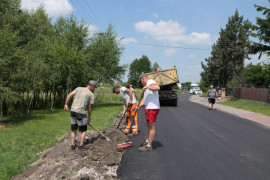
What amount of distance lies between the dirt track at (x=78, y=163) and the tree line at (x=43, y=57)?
7042 millimetres

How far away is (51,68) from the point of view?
18.6 m

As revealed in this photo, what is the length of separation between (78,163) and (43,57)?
1530cm

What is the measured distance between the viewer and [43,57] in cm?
1853

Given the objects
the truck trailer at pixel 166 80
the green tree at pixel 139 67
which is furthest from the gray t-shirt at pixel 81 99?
the green tree at pixel 139 67

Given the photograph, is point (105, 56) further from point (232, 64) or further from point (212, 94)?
point (232, 64)

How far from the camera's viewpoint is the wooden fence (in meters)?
22.2

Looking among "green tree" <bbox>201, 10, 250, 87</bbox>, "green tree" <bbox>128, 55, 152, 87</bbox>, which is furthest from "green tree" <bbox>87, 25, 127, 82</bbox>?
"green tree" <bbox>128, 55, 152, 87</bbox>

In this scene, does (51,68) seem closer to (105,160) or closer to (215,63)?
(105,160)

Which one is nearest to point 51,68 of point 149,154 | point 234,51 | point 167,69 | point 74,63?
point 74,63

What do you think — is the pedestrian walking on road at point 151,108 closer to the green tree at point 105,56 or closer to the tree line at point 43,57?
the tree line at point 43,57

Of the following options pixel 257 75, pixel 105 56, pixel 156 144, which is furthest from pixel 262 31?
pixel 257 75

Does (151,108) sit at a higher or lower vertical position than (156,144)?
higher

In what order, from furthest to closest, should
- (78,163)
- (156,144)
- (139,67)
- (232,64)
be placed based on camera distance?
(139,67)
(232,64)
(156,144)
(78,163)

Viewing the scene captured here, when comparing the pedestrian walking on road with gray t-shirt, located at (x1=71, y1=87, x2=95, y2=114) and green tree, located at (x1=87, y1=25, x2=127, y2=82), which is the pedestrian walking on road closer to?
gray t-shirt, located at (x1=71, y1=87, x2=95, y2=114)
